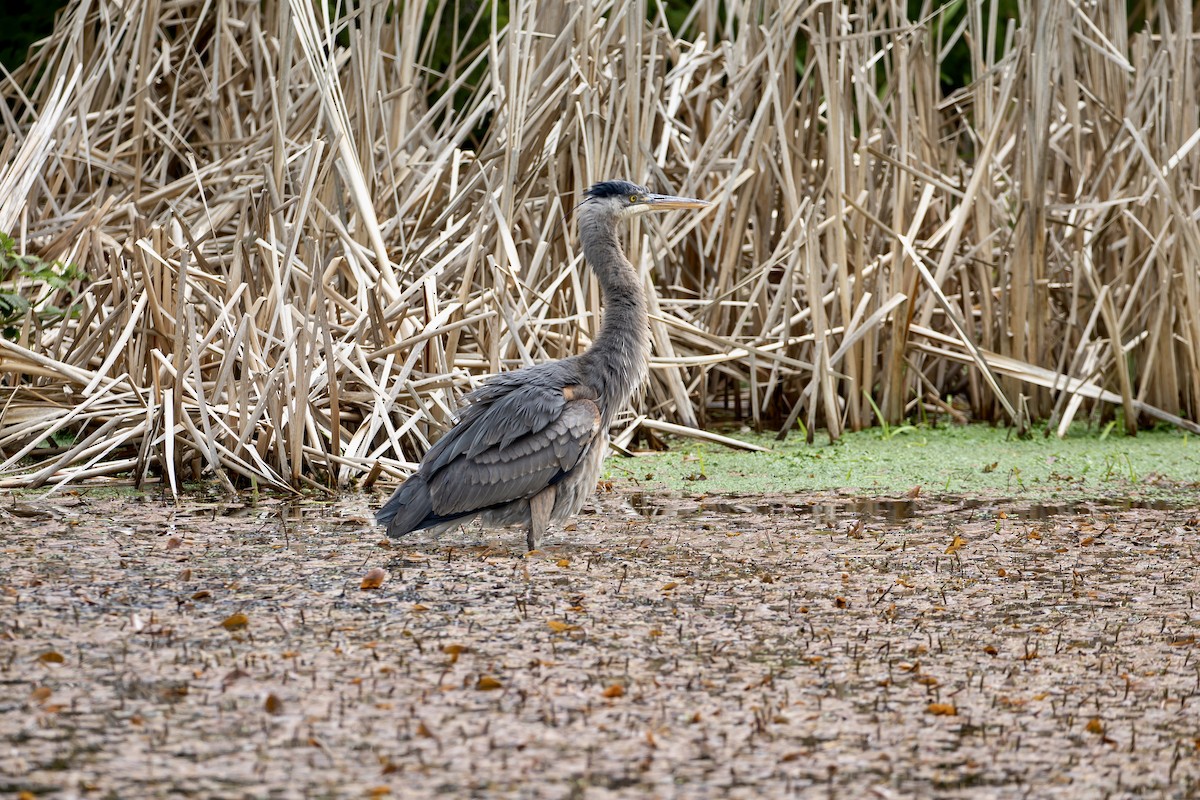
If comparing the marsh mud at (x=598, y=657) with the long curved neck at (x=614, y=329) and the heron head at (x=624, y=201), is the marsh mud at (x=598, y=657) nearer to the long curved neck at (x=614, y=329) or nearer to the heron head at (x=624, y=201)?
the long curved neck at (x=614, y=329)

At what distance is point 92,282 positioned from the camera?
6445 mm

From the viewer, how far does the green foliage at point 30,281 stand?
557 centimetres

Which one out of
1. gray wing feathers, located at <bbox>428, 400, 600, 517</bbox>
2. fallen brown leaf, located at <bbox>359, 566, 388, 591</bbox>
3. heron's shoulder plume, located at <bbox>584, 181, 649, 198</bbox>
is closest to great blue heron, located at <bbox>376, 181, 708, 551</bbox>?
gray wing feathers, located at <bbox>428, 400, 600, 517</bbox>

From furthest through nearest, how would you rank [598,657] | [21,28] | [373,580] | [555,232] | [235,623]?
[21,28], [555,232], [373,580], [235,623], [598,657]

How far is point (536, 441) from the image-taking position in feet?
16.0

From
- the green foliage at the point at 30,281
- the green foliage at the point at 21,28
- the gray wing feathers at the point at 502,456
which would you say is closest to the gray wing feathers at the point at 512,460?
the gray wing feathers at the point at 502,456

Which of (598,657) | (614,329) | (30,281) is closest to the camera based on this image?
(598,657)

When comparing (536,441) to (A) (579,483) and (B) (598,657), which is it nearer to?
(A) (579,483)

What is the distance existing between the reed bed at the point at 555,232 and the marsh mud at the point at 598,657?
0.70 m

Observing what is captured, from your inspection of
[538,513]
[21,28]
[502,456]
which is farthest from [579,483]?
[21,28]

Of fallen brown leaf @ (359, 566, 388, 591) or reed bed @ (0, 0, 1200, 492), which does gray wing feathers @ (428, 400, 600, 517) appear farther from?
reed bed @ (0, 0, 1200, 492)

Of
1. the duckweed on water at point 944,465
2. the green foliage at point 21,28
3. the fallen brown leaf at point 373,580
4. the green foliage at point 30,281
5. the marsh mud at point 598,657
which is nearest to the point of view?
the marsh mud at point 598,657

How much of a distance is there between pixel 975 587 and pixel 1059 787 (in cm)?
165

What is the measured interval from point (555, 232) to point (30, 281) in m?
2.27
